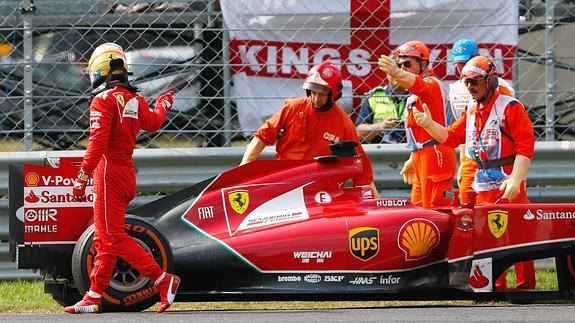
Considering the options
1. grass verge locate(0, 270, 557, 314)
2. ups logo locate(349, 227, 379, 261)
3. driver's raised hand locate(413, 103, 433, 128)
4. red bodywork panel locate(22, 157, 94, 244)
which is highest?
driver's raised hand locate(413, 103, 433, 128)

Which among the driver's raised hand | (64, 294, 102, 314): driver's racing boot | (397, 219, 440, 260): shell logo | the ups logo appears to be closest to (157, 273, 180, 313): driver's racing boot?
(64, 294, 102, 314): driver's racing boot

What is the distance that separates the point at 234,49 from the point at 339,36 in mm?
799

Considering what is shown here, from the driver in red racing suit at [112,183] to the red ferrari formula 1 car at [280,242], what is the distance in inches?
6.6

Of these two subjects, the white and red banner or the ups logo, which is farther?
the white and red banner

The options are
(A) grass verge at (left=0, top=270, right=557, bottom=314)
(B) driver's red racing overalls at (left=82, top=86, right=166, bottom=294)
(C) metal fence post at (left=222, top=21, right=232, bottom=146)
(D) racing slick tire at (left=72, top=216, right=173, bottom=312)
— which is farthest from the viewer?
(C) metal fence post at (left=222, top=21, right=232, bottom=146)

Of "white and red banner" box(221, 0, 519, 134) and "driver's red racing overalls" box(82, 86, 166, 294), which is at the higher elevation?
"white and red banner" box(221, 0, 519, 134)

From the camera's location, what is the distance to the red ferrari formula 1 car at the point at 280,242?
324 inches

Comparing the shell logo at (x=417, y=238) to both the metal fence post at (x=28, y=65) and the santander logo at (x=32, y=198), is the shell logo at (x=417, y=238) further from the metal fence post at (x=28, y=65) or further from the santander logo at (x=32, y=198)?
the metal fence post at (x=28, y=65)

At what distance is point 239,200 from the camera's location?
335 inches

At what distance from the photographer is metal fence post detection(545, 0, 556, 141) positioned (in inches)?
392

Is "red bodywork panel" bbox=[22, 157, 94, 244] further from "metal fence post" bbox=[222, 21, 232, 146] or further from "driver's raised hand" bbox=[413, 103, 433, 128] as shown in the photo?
"driver's raised hand" bbox=[413, 103, 433, 128]

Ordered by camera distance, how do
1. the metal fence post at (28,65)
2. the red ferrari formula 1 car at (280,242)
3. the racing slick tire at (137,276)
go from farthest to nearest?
1. the metal fence post at (28,65)
2. the red ferrari formula 1 car at (280,242)
3. the racing slick tire at (137,276)

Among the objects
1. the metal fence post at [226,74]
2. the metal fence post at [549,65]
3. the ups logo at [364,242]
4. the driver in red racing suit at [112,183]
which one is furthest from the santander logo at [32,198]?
the metal fence post at [549,65]

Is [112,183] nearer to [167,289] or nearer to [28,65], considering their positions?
[167,289]
